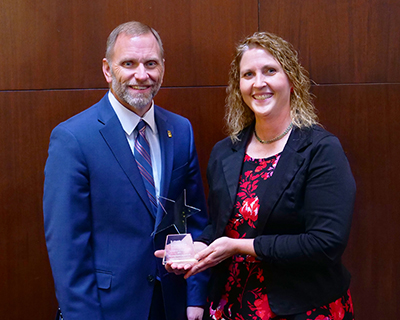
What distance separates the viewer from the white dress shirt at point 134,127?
1.82 meters

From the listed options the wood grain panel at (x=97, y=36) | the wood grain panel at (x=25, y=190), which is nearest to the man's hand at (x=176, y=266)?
the wood grain panel at (x=25, y=190)

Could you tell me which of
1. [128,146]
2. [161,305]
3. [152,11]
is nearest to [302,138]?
[128,146]

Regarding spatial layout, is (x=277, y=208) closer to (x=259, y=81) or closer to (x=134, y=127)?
(x=259, y=81)

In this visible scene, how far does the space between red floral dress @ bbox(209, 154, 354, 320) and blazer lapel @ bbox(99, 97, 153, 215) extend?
392 mm

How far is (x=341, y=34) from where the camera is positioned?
246 cm

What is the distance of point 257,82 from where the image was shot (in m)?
1.76

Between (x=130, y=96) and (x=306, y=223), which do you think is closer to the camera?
(x=306, y=223)

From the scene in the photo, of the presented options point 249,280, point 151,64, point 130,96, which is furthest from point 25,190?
point 249,280

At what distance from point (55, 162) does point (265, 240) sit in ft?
2.92

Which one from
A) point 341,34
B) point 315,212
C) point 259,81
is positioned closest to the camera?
point 315,212

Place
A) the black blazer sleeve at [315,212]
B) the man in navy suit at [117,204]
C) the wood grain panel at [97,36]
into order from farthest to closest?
1. the wood grain panel at [97,36]
2. the man in navy suit at [117,204]
3. the black blazer sleeve at [315,212]

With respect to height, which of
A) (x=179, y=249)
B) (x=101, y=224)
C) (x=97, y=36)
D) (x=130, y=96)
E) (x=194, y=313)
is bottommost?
(x=194, y=313)

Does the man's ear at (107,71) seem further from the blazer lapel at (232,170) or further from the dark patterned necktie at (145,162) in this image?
the blazer lapel at (232,170)

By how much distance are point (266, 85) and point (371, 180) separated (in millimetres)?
1189
